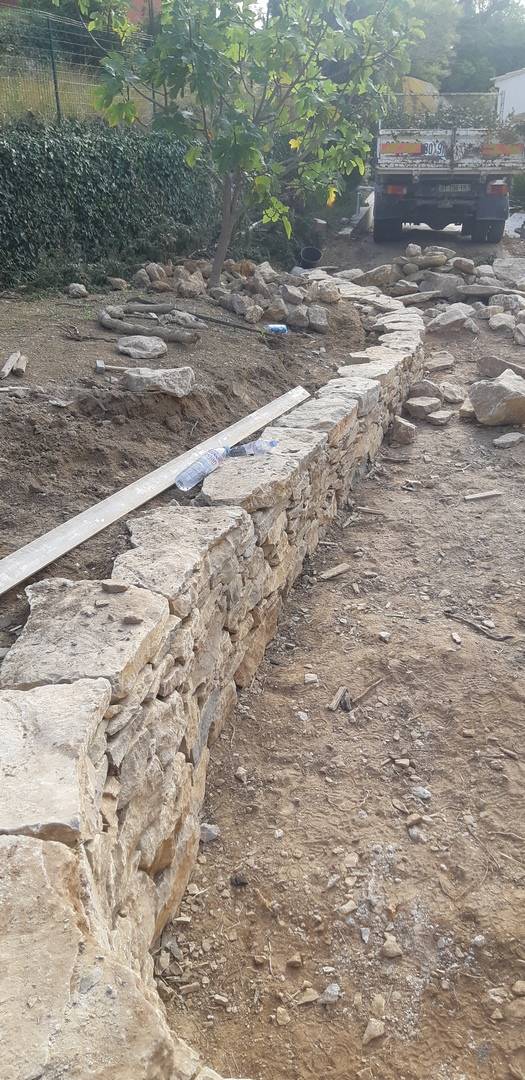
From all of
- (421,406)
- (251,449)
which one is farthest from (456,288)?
(251,449)

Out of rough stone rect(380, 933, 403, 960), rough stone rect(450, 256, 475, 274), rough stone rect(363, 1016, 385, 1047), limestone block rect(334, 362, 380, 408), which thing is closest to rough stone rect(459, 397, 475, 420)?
limestone block rect(334, 362, 380, 408)

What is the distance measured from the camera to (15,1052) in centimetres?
127

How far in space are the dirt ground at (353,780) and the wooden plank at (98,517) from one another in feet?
0.26

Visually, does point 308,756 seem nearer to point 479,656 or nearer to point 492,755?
point 492,755

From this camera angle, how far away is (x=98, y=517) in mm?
3531

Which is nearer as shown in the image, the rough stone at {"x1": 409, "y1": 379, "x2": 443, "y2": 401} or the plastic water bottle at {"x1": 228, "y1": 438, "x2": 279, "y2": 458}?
the plastic water bottle at {"x1": 228, "y1": 438, "x2": 279, "y2": 458}

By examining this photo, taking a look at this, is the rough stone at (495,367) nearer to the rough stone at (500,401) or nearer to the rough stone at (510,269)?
the rough stone at (500,401)

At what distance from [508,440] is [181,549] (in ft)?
13.1

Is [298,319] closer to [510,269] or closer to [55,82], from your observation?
[55,82]

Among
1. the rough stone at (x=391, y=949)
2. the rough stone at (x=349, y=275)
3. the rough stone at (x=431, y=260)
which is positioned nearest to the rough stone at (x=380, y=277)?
the rough stone at (x=349, y=275)

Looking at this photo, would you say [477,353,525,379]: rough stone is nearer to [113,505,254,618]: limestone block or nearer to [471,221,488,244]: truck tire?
[113,505,254,618]: limestone block

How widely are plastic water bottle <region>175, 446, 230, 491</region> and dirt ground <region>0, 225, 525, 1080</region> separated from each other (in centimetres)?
12

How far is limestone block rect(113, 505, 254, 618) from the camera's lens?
2777mm

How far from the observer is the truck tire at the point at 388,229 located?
13.6 m
